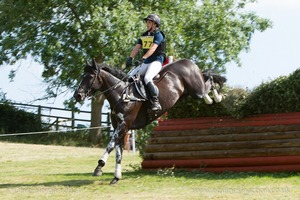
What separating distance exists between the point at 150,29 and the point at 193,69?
180 centimetres

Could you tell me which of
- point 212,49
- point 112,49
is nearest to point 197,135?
point 112,49

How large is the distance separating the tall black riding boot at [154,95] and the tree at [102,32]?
50.6ft

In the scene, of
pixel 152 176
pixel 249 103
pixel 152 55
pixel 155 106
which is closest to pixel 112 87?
pixel 155 106

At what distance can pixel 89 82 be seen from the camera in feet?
43.2

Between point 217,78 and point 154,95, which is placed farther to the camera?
point 217,78

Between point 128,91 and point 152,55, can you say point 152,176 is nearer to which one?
point 128,91

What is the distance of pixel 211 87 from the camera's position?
50.5ft

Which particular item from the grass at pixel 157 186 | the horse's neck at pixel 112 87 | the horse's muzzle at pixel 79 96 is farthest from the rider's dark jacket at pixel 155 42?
the grass at pixel 157 186

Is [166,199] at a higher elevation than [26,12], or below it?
below

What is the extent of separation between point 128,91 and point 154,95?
0.56m

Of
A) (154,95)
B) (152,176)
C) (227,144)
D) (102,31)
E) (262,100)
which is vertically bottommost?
(152,176)

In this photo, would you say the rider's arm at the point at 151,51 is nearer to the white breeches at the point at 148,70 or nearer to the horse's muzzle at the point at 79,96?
the white breeches at the point at 148,70

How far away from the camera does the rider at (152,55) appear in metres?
13.5

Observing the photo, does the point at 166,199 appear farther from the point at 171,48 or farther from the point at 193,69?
the point at 171,48
